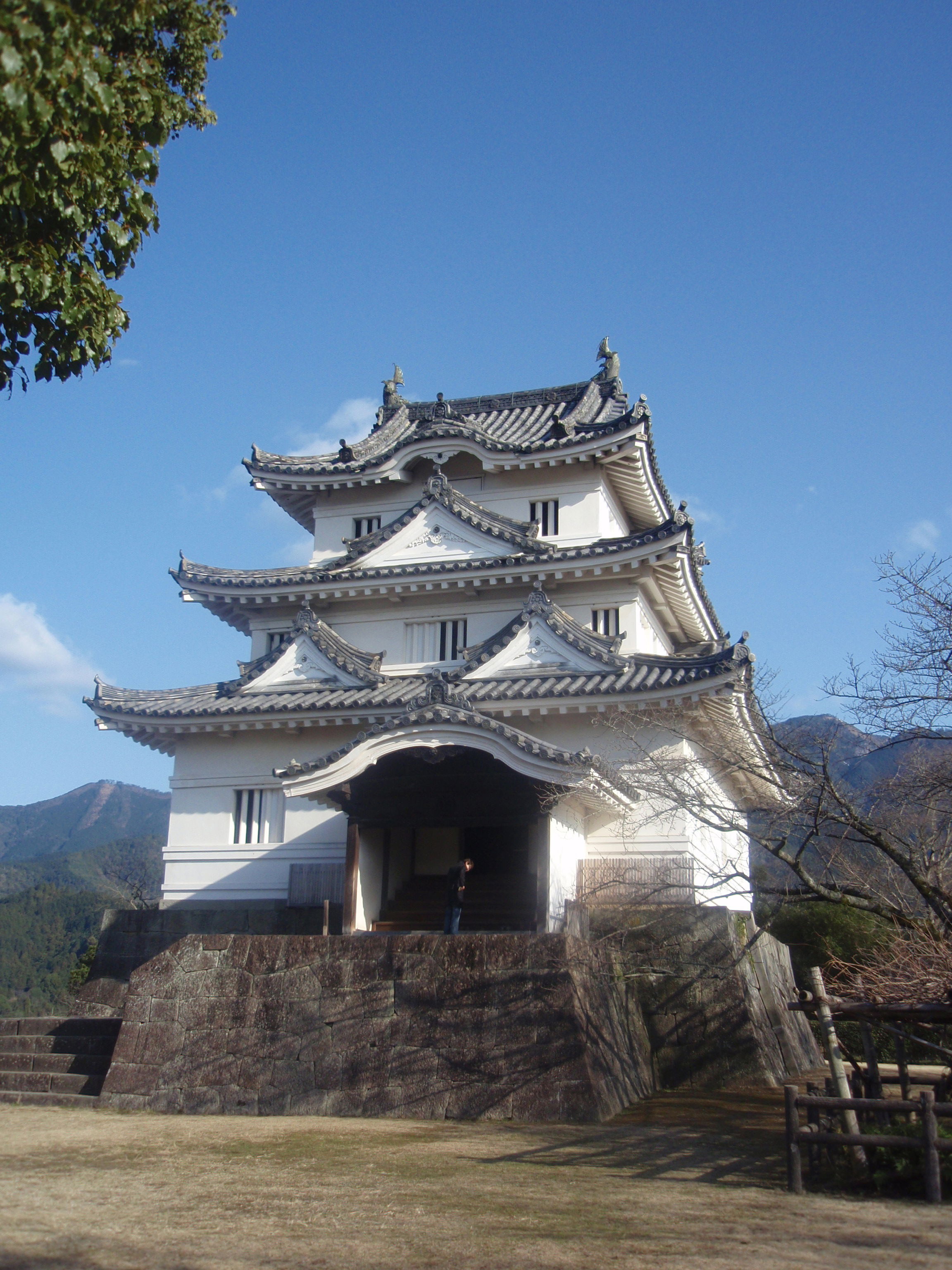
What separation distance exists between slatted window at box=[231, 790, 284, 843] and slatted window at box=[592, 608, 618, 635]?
22.7 feet

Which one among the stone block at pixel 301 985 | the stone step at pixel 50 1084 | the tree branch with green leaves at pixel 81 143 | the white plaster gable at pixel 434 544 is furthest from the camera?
the white plaster gable at pixel 434 544

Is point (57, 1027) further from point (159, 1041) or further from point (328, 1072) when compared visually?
point (328, 1072)

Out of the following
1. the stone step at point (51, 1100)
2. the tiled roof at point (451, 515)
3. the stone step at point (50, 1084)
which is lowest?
the stone step at point (51, 1100)

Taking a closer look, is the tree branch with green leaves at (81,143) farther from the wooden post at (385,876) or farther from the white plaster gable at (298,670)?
the white plaster gable at (298,670)

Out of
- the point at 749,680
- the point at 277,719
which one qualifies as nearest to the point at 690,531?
the point at 749,680

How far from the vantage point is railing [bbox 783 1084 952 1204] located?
7.68m

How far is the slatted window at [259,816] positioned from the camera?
2022 centimetres

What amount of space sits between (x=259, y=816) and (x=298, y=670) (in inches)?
115

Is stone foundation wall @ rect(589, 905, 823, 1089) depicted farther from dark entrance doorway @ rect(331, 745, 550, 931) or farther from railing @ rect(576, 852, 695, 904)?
dark entrance doorway @ rect(331, 745, 550, 931)

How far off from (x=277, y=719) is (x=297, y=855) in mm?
2540

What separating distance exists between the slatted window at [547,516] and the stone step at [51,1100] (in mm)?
13205

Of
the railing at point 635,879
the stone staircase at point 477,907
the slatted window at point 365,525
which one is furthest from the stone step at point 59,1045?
the slatted window at point 365,525

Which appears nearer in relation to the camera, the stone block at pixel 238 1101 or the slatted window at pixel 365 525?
the stone block at pixel 238 1101

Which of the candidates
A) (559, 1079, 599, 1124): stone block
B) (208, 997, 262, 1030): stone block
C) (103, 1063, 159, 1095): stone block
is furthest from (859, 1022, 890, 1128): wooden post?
(103, 1063, 159, 1095): stone block
